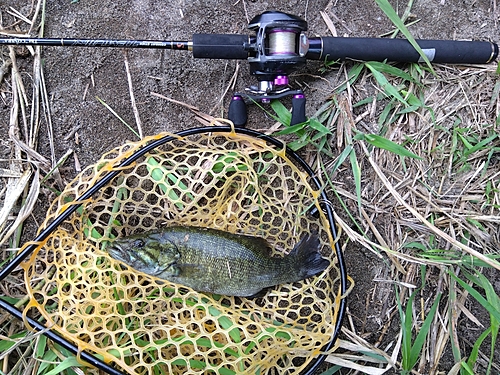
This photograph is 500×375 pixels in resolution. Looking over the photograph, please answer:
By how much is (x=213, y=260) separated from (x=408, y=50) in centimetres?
166

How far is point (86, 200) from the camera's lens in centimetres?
237

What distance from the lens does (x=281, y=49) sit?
2.39 metres

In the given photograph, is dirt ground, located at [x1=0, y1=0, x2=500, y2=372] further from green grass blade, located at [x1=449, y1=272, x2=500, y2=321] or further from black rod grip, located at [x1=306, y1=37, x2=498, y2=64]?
green grass blade, located at [x1=449, y1=272, x2=500, y2=321]

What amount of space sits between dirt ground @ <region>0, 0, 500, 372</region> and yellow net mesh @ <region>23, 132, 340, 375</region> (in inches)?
7.1

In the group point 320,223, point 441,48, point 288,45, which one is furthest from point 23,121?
point 441,48

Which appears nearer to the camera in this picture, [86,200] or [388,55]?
[86,200]

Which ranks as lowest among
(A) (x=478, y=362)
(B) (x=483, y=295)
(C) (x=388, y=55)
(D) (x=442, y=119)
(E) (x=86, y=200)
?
(A) (x=478, y=362)

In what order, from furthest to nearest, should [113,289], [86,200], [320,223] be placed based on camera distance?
[320,223] → [113,289] → [86,200]

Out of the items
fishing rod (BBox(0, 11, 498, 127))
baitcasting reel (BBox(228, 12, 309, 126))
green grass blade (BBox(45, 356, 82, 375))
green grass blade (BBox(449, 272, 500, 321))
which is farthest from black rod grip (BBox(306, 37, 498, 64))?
green grass blade (BBox(45, 356, 82, 375))

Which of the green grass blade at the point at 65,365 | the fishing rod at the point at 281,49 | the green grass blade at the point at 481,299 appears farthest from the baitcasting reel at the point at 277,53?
the green grass blade at the point at 65,365

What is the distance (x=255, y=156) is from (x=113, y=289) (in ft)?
3.70

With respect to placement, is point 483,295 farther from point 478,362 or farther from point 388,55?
point 388,55

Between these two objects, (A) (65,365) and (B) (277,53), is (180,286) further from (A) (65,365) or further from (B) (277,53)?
(B) (277,53)

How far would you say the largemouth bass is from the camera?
2.41 m
